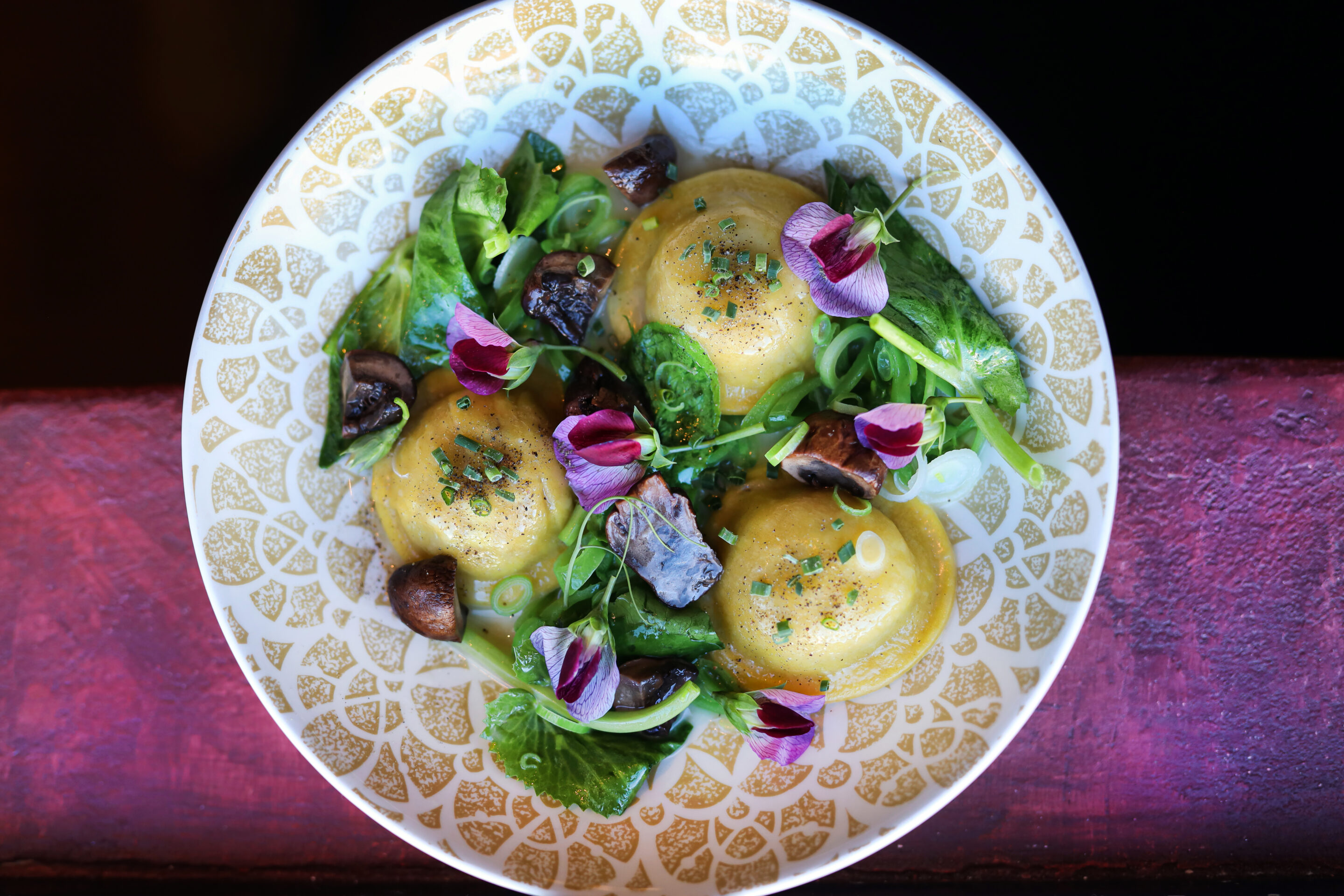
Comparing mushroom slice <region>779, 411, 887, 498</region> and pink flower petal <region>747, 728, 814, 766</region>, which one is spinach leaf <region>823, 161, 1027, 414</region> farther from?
pink flower petal <region>747, 728, 814, 766</region>

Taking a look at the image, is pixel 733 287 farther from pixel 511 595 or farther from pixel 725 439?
pixel 511 595

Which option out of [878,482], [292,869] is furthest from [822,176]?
[292,869]

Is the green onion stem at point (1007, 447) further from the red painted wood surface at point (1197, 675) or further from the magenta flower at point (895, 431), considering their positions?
the red painted wood surface at point (1197, 675)

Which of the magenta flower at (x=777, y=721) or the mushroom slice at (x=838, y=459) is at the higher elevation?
the mushroom slice at (x=838, y=459)

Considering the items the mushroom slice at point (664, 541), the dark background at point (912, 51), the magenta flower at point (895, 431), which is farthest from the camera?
the dark background at point (912, 51)

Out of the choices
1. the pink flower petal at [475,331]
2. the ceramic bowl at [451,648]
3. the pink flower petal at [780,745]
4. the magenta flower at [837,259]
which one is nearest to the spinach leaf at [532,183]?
the ceramic bowl at [451,648]

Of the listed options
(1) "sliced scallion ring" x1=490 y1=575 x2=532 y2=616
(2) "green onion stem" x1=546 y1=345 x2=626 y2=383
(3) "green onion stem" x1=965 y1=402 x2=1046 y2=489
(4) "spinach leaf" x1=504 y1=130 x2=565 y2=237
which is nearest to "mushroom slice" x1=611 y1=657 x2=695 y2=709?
(1) "sliced scallion ring" x1=490 y1=575 x2=532 y2=616

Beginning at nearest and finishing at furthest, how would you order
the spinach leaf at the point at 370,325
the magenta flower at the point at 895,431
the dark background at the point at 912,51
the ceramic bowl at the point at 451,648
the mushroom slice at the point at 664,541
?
the magenta flower at the point at 895,431 → the ceramic bowl at the point at 451,648 → the mushroom slice at the point at 664,541 → the spinach leaf at the point at 370,325 → the dark background at the point at 912,51
